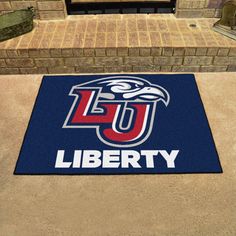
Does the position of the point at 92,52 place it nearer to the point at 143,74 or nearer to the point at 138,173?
the point at 143,74

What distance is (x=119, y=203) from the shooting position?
147 inches

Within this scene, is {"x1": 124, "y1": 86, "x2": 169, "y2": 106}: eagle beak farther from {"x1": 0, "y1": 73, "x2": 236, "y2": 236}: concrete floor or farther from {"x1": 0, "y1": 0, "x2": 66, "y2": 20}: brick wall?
{"x1": 0, "y1": 0, "x2": 66, "y2": 20}: brick wall

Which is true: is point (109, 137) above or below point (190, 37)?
below

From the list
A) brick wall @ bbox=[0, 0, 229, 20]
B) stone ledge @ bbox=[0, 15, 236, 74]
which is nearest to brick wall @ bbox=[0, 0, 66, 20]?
brick wall @ bbox=[0, 0, 229, 20]

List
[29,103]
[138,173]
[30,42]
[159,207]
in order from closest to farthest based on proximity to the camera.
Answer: [159,207], [138,173], [29,103], [30,42]

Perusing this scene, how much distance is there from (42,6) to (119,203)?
14.6 feet

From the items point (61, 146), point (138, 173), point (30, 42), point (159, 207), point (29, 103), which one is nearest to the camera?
point (159, 207)

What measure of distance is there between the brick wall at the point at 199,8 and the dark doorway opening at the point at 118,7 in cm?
33

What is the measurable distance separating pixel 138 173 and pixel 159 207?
56 cm

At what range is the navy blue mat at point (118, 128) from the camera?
409cm

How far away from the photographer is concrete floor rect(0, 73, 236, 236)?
11.5 ft

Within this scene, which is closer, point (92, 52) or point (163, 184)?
point (163, 184)

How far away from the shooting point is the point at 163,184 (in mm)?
3898

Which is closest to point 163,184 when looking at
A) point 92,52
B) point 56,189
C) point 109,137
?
point 109,137
